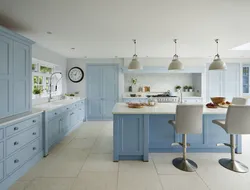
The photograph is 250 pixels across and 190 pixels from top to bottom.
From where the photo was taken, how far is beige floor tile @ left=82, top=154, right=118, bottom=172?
2.63 meters

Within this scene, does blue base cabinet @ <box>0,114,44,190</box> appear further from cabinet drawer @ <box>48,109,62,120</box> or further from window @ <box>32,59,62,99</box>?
window @ <box>32,59,62,99</box>

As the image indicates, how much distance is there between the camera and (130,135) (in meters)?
2.90

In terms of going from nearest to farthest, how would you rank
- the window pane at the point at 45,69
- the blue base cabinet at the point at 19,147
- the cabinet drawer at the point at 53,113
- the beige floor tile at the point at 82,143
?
the blue base cabinet at the point at 19,147 < the cabinet drawer at the point at 53,113 < the beige floor tile at the point at 82,143 < the window pane at the point at 45,69

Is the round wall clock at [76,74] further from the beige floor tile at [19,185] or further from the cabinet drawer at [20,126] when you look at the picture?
the beige floor tile at [19,185]

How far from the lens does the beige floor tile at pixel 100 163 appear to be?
8.62 ft

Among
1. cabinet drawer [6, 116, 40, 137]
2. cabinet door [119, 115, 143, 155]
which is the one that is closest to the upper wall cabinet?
cabinet drawer [6, 116, 40, 137]

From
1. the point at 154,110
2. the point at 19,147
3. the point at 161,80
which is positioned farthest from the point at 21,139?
the point at 161,80

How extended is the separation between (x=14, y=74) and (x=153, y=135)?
2600 millimetres

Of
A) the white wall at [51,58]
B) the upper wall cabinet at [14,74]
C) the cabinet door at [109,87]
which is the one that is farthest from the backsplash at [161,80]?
the upper wall cabinet at [14,74]

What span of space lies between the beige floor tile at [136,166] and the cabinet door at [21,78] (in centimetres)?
191

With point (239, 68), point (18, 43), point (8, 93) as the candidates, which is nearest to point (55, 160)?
point (8, 93)

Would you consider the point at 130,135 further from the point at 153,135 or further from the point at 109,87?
the point at 109,87

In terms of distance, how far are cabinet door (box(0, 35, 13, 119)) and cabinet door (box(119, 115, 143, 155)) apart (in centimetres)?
172

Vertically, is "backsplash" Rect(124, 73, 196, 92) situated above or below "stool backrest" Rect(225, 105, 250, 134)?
above
